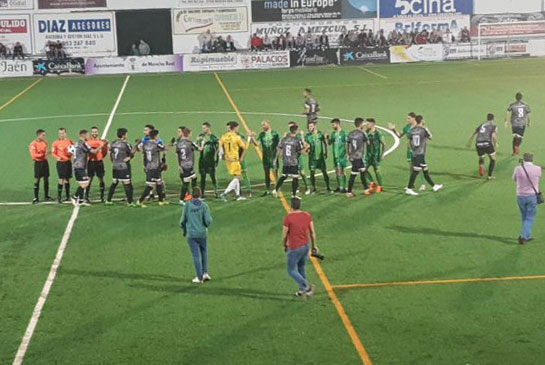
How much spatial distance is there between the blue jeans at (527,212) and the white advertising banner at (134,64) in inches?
1756

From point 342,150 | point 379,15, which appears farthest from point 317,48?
point 342,150

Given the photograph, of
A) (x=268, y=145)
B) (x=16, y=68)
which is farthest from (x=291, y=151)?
(x=16, y=68)

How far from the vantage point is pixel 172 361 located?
11.0 metres

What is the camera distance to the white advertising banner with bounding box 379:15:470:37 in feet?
212

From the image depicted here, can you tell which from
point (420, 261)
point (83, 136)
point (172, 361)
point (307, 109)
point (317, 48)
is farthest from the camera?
point (317, 48)

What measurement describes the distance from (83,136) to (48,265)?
5.18m

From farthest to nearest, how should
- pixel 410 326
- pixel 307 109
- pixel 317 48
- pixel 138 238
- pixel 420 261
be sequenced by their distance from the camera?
pixel 317 48 → pixel 307 109 → pixel 138 238 → pixel 420 261 → pixel 410 326

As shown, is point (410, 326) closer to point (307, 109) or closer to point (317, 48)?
point (307, 109)

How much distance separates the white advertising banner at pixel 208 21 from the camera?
206ft

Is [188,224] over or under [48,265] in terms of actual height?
over

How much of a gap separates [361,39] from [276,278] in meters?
51.1

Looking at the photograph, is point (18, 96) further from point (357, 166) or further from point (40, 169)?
point (357, 166)

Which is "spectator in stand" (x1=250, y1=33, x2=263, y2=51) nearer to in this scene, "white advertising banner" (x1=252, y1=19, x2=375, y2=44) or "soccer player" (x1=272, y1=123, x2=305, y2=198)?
"white advertising banner" (x1=252, y1=19, x2=375, y2=44)

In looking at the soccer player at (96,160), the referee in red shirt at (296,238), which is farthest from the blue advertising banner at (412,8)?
the referee in red shirt at (296,238)
